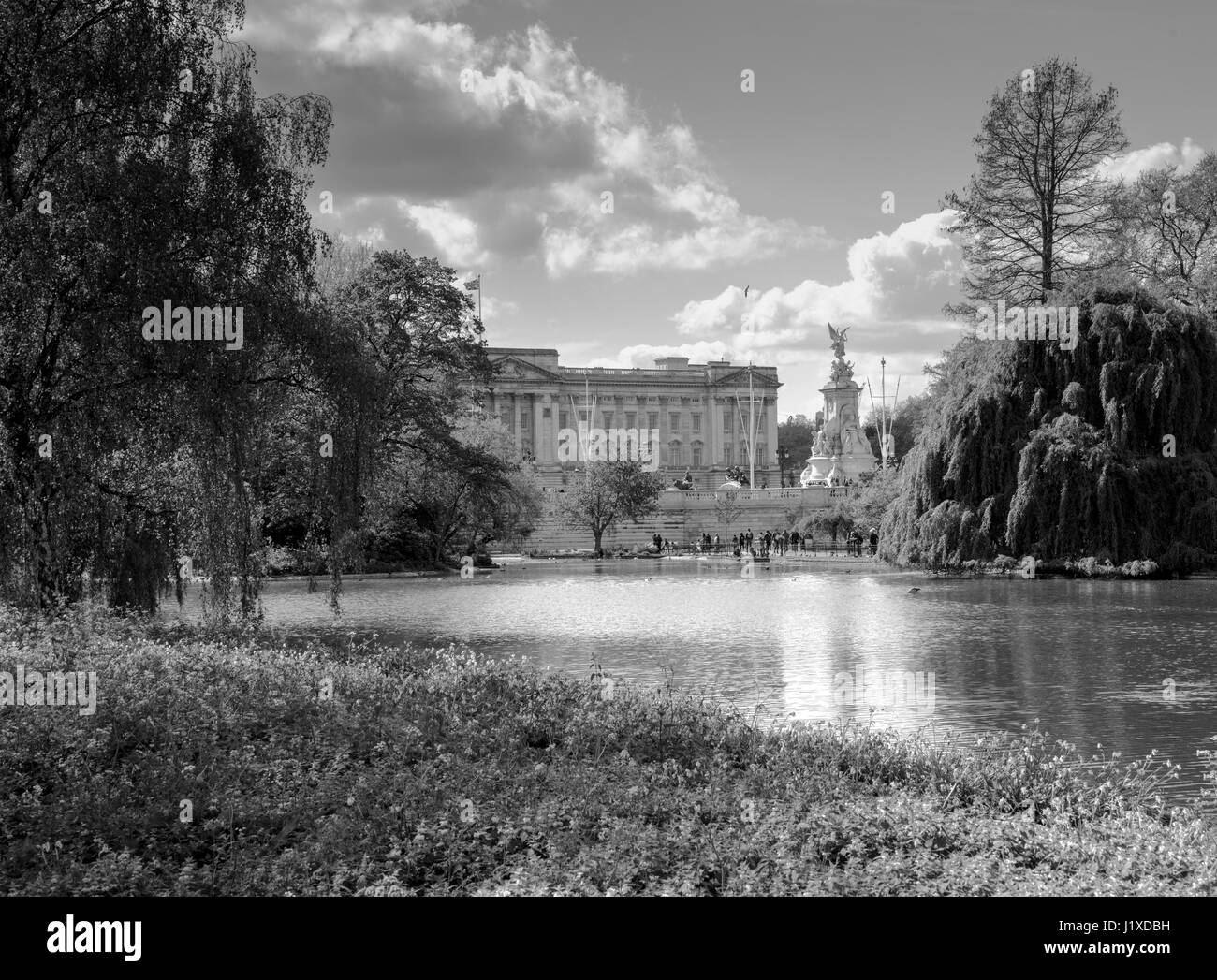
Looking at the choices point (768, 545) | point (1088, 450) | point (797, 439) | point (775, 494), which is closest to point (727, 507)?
point (775, 494)

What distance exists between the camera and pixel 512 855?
7.32 m

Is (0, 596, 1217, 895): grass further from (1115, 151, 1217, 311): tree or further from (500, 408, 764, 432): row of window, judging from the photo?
(500, 408, 764, 432): row of window

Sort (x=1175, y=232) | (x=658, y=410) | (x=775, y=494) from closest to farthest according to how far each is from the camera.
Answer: (x=1175, y=232) < (x=775, y=494) < (x=658, y=410)

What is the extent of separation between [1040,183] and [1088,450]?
1280 cm

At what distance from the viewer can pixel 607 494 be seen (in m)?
71.1

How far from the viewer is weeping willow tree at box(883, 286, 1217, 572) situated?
121 feet

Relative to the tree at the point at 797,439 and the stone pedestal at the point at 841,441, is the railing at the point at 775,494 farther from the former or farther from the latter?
the tree at the point at 797,439

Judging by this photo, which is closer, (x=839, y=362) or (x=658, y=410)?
(x=839, y=362)

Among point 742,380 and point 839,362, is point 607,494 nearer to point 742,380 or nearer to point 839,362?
point 839,362

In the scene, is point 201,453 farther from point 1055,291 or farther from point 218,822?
point 1055,291

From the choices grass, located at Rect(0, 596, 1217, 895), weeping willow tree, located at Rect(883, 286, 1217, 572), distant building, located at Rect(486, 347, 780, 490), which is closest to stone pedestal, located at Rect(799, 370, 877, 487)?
distant building, located at Rect(486, 347, 780, 490)

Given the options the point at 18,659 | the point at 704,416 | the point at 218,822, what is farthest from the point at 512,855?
the point at 704,416

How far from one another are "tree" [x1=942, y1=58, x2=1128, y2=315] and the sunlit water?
1434 centimetres
